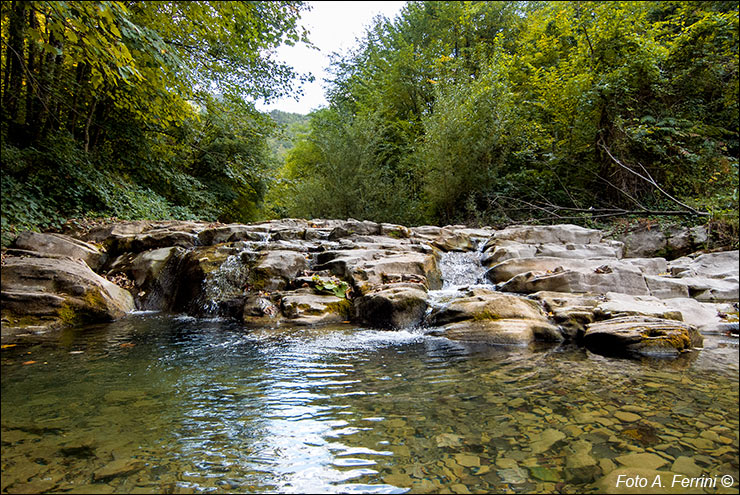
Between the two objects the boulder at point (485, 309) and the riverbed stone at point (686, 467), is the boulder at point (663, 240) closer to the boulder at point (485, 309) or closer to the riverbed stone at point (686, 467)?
the boulder at point (485, 309)

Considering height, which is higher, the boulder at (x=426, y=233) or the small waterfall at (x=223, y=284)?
the boulder at (x=426, y=233)

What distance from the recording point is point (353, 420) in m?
2.19

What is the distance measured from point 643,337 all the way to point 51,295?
7.35 metres

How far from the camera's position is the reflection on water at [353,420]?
60.8 inches

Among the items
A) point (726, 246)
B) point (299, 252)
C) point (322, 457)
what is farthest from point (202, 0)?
point (726, 246)

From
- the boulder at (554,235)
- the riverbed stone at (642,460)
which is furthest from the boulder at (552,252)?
the riverbed stone at (642,460)

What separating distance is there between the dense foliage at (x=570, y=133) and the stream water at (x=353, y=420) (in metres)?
5.63

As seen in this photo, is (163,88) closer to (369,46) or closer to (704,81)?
(704,81)

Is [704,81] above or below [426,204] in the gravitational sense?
above

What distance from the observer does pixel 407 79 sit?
58.7ft

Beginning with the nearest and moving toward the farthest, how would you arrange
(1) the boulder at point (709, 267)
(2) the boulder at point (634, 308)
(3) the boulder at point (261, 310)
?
(2) the boulder at point (634, 308)
(3) the boulder at point (261, 310)
(1) the boulder at point (709, 267)

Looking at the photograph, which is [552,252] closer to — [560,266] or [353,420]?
[560,266]

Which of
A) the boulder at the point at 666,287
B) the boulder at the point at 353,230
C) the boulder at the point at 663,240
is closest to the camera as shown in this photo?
the boulder at the point at 666,287

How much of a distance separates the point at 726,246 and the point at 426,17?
58.4 feet
